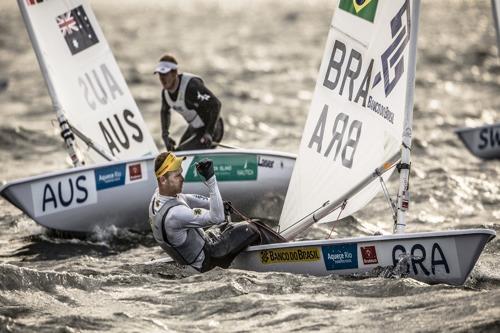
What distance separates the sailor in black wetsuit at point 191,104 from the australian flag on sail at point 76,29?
1065mm

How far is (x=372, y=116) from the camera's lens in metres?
8.03

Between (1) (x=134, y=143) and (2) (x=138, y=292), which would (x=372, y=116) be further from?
(1) (x=134, y=143)

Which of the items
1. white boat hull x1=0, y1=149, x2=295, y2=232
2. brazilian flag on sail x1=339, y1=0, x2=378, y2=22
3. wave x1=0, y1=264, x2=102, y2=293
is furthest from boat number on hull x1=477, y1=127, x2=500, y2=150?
wave x1=0, y1=264, x2=102, y2=293

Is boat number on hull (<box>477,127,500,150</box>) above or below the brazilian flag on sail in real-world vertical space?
below

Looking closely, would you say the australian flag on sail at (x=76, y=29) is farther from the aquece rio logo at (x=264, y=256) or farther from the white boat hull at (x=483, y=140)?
the white boat hull at (x=483, y=140)

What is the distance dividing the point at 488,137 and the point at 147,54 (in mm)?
20570

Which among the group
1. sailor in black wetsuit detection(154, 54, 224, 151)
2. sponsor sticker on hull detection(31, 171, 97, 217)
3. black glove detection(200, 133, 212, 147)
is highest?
sailor in black wetsuit detection(154, 54, 224, 151)

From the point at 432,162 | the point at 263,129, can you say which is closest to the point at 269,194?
the point at 432,162

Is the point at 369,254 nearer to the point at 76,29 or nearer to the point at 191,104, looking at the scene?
the point at 191,104

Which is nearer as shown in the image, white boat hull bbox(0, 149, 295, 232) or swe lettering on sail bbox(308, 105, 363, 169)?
swe lettering on sail bbox(308, 105, 363, 169)

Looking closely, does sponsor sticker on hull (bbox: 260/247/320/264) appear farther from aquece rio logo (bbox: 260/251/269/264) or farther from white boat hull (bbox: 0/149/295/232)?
white boat hull (bbox: 0/149/295/232)

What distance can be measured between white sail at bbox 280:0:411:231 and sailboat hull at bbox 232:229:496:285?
0.66 m

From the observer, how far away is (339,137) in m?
8.31

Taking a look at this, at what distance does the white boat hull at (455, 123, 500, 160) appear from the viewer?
13719mm
